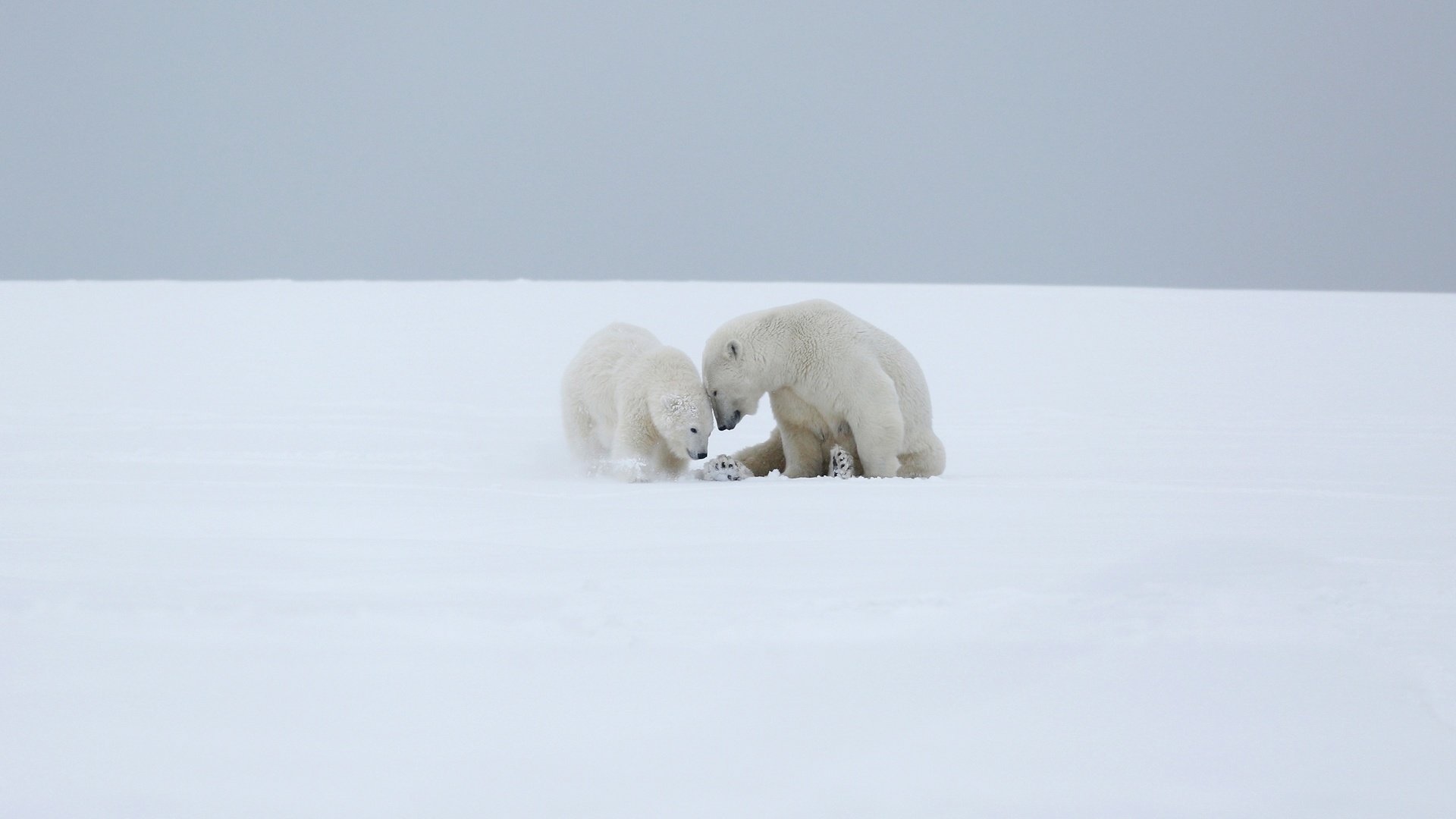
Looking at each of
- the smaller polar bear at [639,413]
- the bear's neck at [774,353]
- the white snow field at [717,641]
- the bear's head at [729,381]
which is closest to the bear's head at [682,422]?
the smaller polar bear at [639,413]

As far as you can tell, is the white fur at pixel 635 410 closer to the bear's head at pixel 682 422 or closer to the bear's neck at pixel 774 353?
the bear's head at pixel 682 422

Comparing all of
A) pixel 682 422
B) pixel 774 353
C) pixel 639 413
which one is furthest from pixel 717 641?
pixel 774 353

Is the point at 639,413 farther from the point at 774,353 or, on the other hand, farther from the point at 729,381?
the point at 774,353

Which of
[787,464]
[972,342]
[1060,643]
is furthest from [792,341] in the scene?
[972,342]

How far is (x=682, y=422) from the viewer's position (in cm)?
489

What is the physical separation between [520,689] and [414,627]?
0.36 metres

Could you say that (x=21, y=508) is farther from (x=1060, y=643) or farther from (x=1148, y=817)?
(x=1148, y=817)

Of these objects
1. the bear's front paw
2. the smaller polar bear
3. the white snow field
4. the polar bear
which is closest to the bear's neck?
the polar bear

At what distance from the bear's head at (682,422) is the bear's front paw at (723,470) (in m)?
0.07

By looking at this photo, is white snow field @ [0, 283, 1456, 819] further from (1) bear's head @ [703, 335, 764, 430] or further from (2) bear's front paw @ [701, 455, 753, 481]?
(1) bear's head @ [703, 335, 764, 430]

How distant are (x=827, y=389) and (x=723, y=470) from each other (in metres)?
0.60

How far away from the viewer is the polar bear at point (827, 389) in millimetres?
4984

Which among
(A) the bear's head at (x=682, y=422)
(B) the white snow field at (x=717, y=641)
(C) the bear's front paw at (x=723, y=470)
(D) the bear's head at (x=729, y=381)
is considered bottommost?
(B) the white snow field at (x=717, y=641)

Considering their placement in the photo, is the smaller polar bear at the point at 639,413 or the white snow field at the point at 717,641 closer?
the white snow field at the point at 717,641
